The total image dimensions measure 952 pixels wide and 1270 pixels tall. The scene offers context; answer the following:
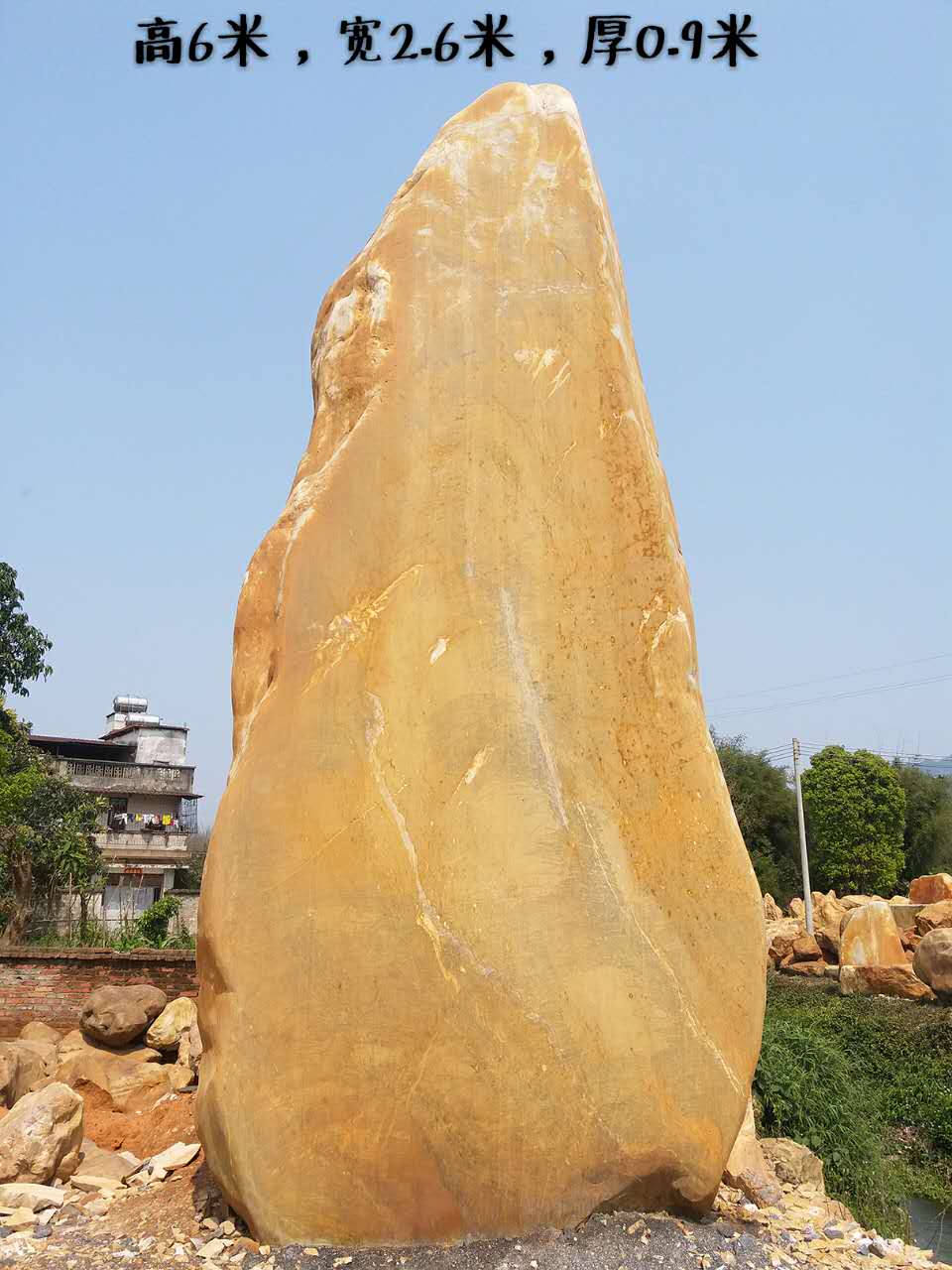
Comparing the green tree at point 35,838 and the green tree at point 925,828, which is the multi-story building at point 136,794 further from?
the green tree at point 925,828

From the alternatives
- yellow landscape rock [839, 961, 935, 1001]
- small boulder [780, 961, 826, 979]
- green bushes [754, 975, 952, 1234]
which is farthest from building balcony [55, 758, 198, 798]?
yellow landscape rock [839, 961, 935, 1001]

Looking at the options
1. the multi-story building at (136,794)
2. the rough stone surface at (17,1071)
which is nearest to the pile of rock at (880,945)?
the rough stone surface at (17,1071)

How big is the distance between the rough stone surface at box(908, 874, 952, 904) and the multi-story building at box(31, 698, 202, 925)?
1590cm

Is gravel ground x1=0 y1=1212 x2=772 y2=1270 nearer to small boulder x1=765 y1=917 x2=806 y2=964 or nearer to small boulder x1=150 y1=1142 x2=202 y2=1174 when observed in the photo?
small boulder x1=150 y1=1142 x2=202 y2=1174

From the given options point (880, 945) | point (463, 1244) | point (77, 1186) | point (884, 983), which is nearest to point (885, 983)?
point (884, 983)

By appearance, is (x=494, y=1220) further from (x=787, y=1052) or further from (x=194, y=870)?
(x=194, y=870)

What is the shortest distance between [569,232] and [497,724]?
2.03m

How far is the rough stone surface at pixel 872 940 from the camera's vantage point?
47.4 feet

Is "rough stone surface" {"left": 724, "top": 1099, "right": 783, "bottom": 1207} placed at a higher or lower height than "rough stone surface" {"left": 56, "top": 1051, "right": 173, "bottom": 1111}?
higher

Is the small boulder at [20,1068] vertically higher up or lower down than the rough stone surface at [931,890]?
lower down

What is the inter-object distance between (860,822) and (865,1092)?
15.1 meters

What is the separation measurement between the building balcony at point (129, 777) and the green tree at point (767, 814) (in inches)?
588

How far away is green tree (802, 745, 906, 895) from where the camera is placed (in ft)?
76.8

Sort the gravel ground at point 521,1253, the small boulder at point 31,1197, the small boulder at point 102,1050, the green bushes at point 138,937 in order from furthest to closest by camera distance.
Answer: the green bushes at point 138,937 → the small boulder at point 102,1050 → the small boulder at point 31,1197 → the gravel ground at point 521,1253
